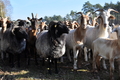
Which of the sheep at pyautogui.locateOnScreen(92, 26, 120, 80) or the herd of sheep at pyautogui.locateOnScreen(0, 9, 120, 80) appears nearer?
the sheep at pyautogui.locateOnScreen(92, 26, 120, 80)

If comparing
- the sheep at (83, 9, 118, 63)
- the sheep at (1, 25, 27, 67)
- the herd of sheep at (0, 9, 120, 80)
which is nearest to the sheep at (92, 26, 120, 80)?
the herd of sheep at (0, 9, 120, 80)

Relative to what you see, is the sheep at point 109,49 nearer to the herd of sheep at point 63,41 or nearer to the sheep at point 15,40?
the herd of sheep at point 63,41

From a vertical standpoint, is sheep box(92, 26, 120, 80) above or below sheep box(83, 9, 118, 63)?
below

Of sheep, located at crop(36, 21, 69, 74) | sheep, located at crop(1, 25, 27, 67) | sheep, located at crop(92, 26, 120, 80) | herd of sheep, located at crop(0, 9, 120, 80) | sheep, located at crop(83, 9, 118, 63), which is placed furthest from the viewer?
sheep, located at crop(1, 25, 27, 67)

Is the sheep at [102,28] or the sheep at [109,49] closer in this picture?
the sheep at [109,49]

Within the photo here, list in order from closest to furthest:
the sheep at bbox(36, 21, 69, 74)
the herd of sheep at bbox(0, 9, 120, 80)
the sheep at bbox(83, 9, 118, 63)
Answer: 1. the herd of sheep at bbox(0, 9, 120, 80)
2. the sheep at bbox(36, 21, 69, 74)
3. the sheep at bbox(83, 9, 118, 63)

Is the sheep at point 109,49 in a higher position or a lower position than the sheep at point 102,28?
lower

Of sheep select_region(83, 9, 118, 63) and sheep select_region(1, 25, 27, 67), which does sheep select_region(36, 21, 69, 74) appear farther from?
sheep select_region(83, 9, 118, 63)

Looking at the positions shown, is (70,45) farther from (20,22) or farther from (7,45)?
(20,22)

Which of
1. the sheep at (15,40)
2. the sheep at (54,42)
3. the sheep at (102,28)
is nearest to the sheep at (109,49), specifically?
the sheep at (102,28)

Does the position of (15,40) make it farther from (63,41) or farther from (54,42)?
(63,41)

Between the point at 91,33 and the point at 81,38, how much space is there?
112 cm

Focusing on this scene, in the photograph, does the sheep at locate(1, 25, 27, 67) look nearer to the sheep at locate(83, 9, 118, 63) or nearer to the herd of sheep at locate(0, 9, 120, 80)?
the herd of sheep at locate(0, 9, 120, 80)

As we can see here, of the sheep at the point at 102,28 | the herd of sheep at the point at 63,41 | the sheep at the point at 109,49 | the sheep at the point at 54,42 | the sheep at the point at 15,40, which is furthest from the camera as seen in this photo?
the sheep at the point at 15,40
